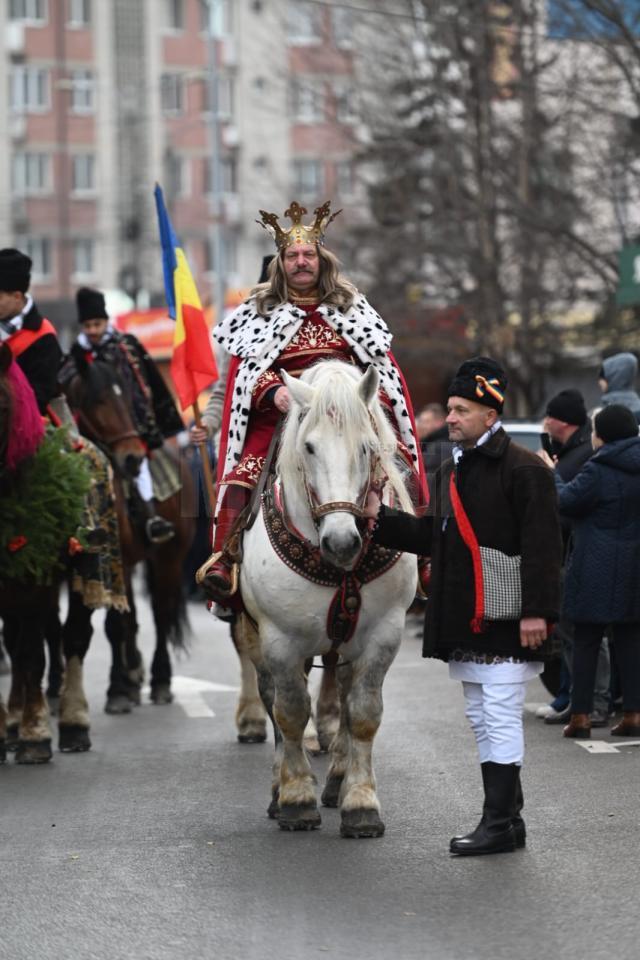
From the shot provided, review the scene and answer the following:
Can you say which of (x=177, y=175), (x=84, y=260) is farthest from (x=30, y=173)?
(x=177, y=175)

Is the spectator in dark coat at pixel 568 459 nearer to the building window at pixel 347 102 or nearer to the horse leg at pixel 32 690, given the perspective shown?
the horse leg at pixel 32 690

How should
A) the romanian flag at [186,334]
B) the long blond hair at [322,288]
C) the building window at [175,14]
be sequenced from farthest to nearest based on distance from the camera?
the building window at [175,14] → the romanian flag at [186,334] → the long blond hair at [322,288]

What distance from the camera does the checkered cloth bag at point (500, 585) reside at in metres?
7.39

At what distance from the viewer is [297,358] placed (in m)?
8.59

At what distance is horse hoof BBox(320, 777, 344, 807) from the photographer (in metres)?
8.77

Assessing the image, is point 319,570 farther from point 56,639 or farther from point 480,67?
point 480,67

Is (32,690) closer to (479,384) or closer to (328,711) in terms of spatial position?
(328,711)

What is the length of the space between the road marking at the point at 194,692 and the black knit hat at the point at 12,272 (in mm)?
3390

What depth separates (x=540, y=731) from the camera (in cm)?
1113

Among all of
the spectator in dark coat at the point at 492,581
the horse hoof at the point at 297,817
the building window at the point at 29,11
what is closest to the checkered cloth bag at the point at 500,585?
the spectator in dark coat at the point at 492,581

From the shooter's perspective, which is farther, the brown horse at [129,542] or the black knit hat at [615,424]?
the brown horse at [129,542]

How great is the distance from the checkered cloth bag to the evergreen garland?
3.46 metres

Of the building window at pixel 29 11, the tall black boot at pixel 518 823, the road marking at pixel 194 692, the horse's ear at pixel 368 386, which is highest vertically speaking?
the building window at pixel 29 11

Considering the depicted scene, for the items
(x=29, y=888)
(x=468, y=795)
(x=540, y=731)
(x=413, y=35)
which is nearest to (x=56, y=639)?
(x=540, y=731)
